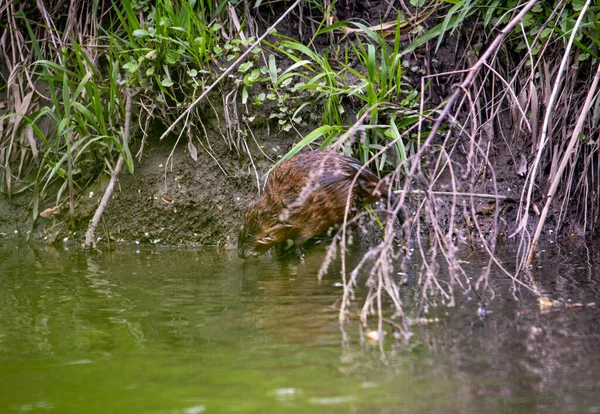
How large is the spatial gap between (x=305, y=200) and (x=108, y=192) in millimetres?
1569

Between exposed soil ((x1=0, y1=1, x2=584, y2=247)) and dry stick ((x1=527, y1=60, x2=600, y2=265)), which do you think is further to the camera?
exposed soil ((x1=0, y1=1, x2=584, y2=247))

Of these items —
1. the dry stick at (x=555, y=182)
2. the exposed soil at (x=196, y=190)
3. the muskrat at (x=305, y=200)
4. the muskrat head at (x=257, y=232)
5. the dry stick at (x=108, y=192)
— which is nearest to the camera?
the dry stick at (x=555, y=182)

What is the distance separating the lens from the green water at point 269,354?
1763 mm

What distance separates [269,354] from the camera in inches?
84.8

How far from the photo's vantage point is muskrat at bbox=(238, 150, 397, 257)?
3.68 metres

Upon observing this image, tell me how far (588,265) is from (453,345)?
1602 mm

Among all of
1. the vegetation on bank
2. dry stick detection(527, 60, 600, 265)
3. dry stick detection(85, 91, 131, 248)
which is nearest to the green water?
dry stick detection(527, 60, 600, 265)

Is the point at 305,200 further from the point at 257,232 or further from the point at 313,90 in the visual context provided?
the point at 313,90

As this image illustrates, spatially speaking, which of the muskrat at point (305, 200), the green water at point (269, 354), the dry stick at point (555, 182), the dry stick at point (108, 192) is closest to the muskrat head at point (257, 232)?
the muskrat at point (305, 200)

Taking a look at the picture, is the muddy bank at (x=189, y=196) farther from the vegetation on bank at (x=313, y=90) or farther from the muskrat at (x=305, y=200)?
the muskrat at (x=305, y=200)

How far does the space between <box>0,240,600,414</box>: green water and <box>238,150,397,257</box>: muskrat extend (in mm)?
502

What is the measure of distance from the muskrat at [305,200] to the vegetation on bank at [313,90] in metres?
0.32

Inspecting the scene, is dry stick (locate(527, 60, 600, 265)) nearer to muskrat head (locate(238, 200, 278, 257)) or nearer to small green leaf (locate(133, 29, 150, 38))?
muskrat head (locate(238, 200, 278, 257))

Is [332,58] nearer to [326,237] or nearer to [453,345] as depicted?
[326,237]
